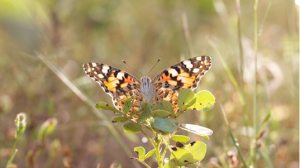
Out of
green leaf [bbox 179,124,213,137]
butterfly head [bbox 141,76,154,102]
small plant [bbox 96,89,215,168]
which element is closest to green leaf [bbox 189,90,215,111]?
small plant [bbox 96,89,215,168]

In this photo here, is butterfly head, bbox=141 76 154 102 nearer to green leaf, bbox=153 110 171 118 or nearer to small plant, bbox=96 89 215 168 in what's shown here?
small plant, bbox=96 89 215 168

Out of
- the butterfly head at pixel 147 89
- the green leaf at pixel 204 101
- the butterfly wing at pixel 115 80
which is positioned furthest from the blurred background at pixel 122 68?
the green leaf at pixel 204 101

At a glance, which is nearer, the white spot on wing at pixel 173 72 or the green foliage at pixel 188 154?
the green foliage at pixel 188 154

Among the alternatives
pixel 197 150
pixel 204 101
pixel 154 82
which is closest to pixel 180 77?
pixel 154 82

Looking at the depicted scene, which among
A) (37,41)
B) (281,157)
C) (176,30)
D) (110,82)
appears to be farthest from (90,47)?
(281,157)

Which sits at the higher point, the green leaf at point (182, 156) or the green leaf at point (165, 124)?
the green leaf at point (165, 124)

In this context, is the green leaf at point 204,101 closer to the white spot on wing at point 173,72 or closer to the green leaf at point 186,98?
the green leaf at point 186,98
